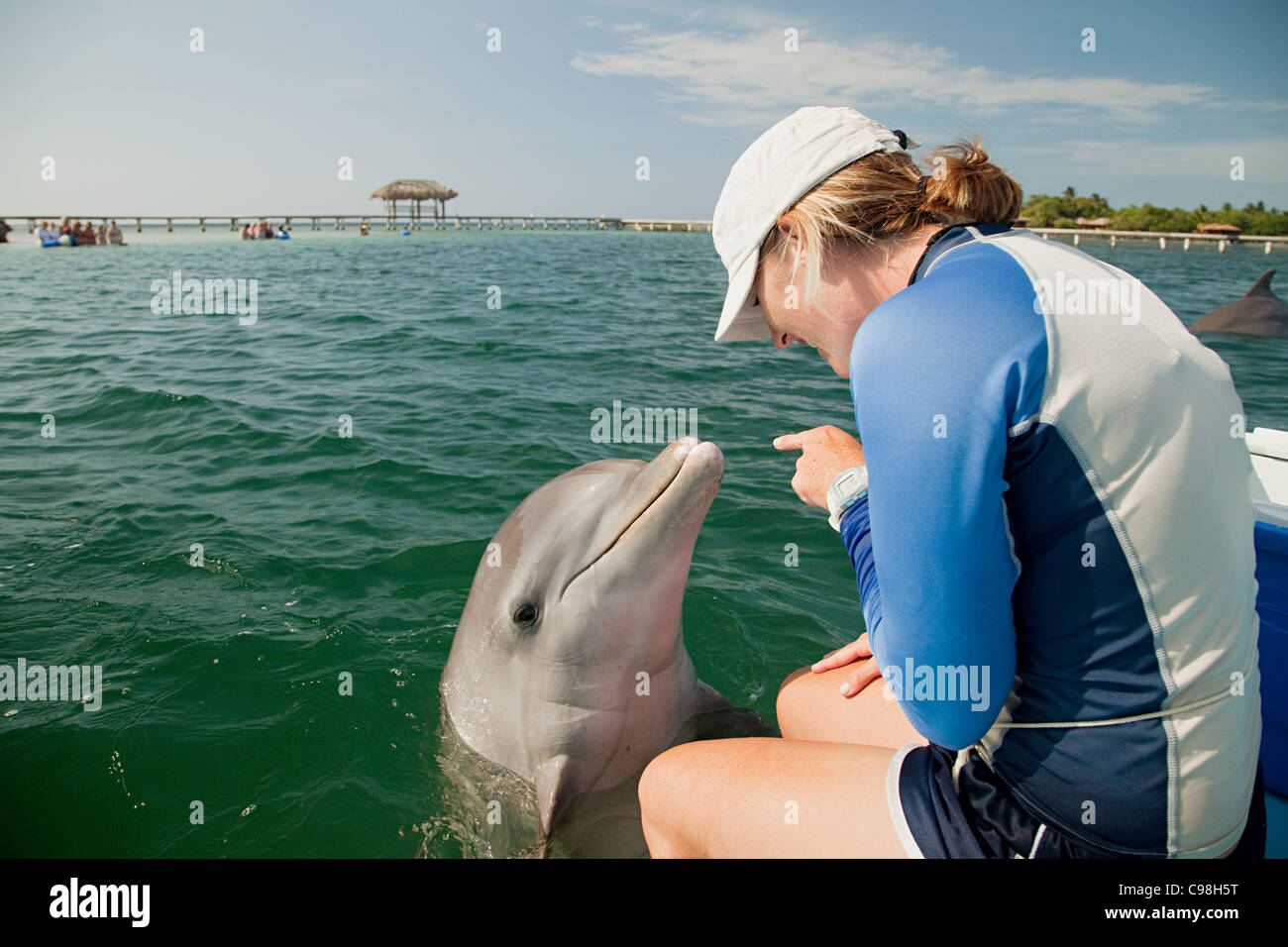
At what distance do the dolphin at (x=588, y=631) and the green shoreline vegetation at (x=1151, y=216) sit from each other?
6676cm

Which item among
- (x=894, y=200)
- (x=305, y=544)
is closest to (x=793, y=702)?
(x=894, y=200)

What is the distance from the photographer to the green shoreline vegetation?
213 feet

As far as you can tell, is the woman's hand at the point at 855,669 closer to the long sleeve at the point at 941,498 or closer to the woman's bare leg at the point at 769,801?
the woman's bare leg at the point at 769,801

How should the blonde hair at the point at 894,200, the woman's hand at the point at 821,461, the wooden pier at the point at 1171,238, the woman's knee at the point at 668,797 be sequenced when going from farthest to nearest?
the wooden pier at the point at 1171,238, the woman's hand at the point at 821,461, the woman's knee at the point at 668,797, the blonde hair at the point at 894,200

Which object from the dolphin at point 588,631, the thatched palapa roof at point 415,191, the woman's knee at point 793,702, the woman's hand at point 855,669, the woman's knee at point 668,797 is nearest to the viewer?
the woman's knee at point 668,797

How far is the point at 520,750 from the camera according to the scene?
3309 mm

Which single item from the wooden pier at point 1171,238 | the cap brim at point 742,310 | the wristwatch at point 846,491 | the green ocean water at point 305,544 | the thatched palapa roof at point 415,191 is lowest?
the green ocean water at point 305,544

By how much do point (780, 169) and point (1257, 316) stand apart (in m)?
17.8

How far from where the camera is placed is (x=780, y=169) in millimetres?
2045

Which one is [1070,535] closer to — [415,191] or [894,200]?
[894,200]

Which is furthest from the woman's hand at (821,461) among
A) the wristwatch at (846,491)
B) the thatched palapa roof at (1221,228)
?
the thatched palapa roof at (1221,228)

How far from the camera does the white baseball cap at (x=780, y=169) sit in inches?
78.7
